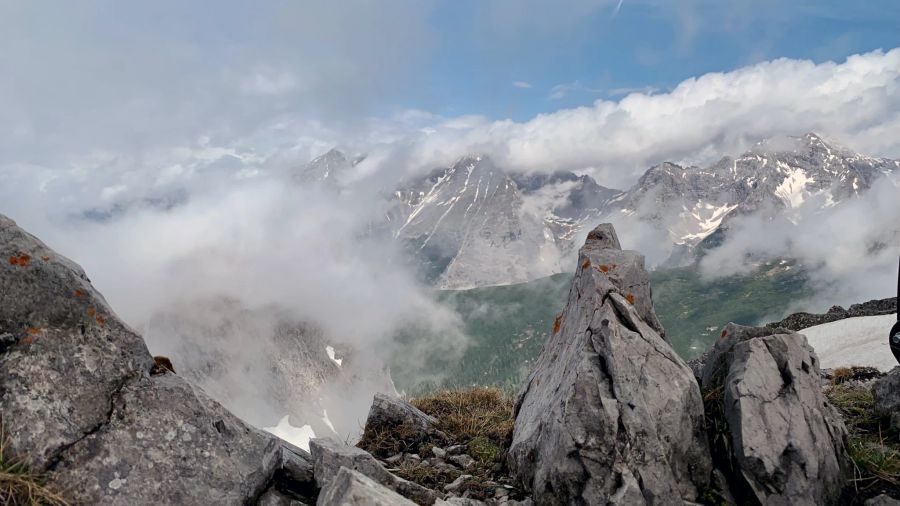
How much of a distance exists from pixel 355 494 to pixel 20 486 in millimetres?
5185

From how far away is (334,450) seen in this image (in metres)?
11.6

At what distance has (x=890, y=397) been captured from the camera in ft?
48.6

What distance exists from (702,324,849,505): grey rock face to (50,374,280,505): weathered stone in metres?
9.81

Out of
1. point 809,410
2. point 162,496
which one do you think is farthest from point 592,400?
point 162,496

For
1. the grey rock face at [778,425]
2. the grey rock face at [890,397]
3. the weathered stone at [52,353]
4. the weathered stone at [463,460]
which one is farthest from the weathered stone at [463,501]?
the grey rock face at [890,397]

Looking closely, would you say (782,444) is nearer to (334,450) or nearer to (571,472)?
(571,472)

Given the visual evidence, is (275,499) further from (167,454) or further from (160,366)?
(160,366)

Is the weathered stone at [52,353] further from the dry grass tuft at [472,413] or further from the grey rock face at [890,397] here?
the grey rock face at [890,397]

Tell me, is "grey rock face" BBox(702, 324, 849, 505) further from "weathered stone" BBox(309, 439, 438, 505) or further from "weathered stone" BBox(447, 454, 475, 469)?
"weathered stone" BBox(309, 439, 438, 505)

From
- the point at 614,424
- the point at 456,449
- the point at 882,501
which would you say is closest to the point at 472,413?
the point at 456,449

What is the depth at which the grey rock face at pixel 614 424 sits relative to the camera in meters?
11.3

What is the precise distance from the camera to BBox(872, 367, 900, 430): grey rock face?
563 inches

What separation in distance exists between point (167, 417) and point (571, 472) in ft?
26.4

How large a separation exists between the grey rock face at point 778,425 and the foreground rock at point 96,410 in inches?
387
